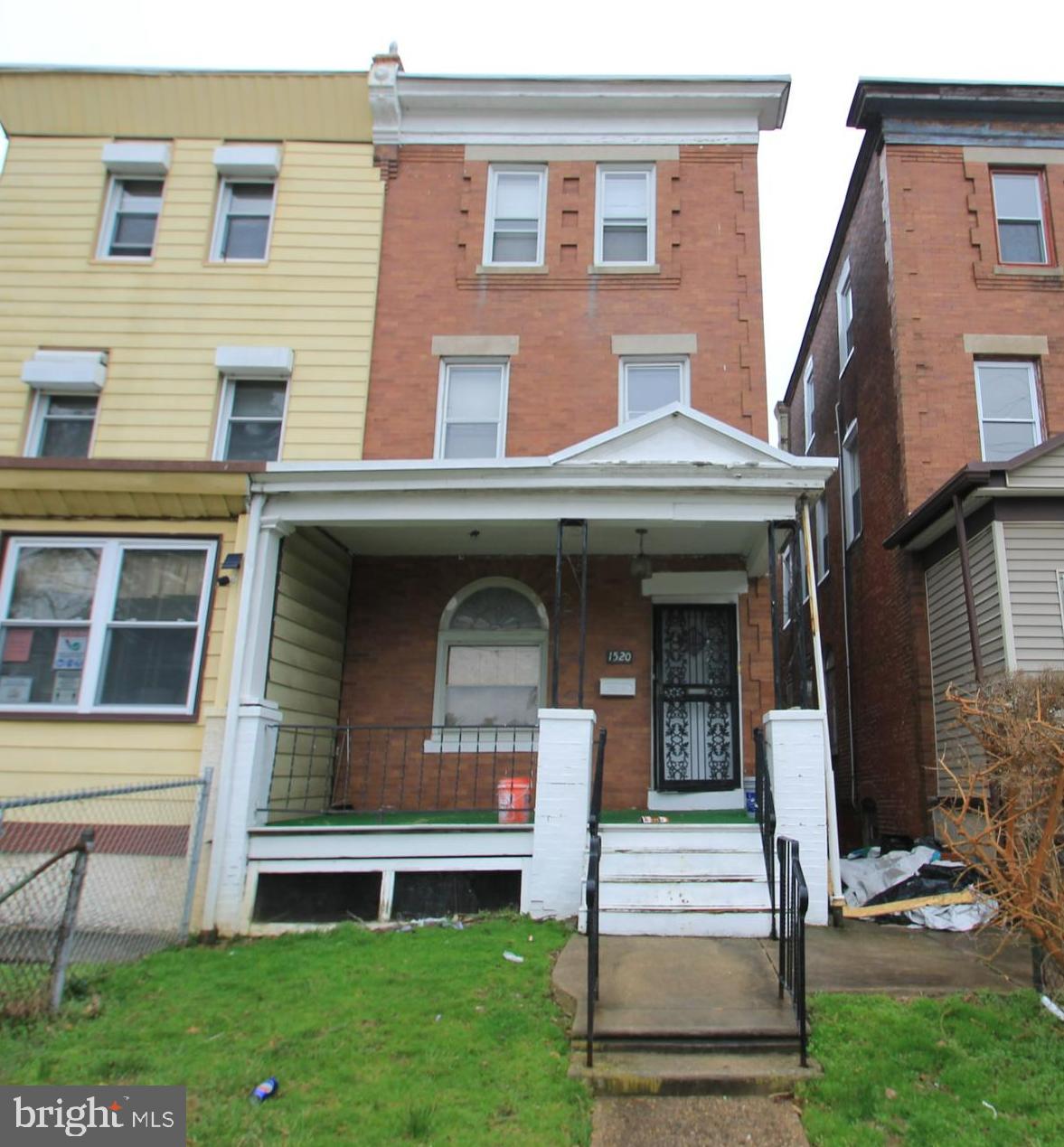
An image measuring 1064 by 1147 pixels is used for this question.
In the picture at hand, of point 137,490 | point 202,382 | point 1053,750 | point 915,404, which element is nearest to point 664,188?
point 915,404

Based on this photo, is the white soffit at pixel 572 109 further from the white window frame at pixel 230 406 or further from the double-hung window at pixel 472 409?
the white window frame at pixel 230 406

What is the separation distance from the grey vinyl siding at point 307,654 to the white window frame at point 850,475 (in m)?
8.36

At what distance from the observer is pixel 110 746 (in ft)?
25.6

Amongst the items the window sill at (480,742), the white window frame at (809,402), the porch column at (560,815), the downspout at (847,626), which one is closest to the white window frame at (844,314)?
the downspout at (847,626)

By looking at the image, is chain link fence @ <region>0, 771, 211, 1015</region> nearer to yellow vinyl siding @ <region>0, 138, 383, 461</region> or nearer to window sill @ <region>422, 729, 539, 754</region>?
window sill @ <region>422, 729, 539, 754</region>

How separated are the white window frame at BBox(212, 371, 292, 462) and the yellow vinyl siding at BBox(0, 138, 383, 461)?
93mm

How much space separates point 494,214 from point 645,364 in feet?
10.2

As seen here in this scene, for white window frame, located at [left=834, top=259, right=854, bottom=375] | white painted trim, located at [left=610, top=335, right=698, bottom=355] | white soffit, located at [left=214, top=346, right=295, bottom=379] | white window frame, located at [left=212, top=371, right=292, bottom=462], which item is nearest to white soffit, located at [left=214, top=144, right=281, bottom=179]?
white soffit, located at [left=214, top=346, right=295, bottom=379]

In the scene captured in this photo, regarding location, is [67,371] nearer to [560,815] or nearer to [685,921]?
[560,815]

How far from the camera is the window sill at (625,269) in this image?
10750 millimetres

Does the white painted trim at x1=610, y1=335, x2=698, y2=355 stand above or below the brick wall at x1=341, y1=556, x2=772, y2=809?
above

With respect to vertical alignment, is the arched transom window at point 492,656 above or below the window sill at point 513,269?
below

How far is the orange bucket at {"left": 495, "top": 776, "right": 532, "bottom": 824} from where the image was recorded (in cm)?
745

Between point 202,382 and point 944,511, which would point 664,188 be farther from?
point 202,382
